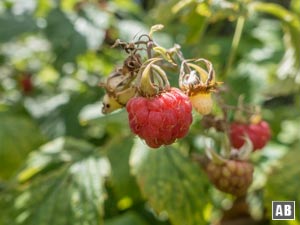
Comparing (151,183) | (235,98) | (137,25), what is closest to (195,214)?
(151,183)

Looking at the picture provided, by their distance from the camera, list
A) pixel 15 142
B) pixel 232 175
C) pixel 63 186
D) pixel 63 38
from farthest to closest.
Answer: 1. pixel 63 38
2. pixel 15 142
3. pixel 63 186
4. pixel 232 175

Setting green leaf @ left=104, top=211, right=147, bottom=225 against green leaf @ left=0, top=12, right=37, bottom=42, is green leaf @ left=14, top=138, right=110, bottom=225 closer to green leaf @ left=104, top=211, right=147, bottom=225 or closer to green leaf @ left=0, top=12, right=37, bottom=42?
green leaf @ left=104, top=211, right=147, bottom=225

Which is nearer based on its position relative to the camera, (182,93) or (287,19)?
(182,93)

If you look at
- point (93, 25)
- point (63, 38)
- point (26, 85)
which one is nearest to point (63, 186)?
point (63, 38)

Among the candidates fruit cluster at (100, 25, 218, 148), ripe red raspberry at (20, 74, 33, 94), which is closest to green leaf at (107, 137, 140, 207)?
fruit cluster at (100, 25, 218, 148)

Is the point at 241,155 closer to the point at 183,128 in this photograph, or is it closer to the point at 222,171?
the point at 222,171

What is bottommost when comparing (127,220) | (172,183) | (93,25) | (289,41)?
(127,220)

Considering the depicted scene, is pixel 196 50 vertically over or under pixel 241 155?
over

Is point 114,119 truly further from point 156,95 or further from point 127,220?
point 156,95
